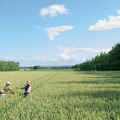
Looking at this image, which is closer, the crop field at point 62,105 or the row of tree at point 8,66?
the crop field at point 62,105

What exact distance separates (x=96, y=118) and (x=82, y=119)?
57cm

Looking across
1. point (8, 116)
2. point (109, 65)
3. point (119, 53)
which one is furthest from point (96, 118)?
point (109, 65)

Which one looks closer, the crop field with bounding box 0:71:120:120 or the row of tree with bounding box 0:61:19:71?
the crop field with bounding box 0:71:120:120

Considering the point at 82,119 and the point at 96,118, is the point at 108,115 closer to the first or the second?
the point at 96,118

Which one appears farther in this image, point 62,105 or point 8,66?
point 8,66

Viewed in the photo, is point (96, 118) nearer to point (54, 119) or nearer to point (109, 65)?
point (54, 119)

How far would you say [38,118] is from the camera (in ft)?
19.7

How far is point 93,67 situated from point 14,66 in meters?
94.4

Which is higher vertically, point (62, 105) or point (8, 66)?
point (8, 66)

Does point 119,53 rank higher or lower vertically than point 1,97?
higher

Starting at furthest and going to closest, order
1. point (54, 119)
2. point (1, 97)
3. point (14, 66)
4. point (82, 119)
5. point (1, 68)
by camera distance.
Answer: point (14, 66) < point (1, 68) < point (1, 97) < point (54, 119) < point (82, 119)

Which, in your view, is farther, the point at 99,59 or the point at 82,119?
the point at 99,59

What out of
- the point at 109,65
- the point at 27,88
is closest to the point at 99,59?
the point at 109,65

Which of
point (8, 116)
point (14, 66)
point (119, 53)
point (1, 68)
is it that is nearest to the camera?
point (8, 116)
